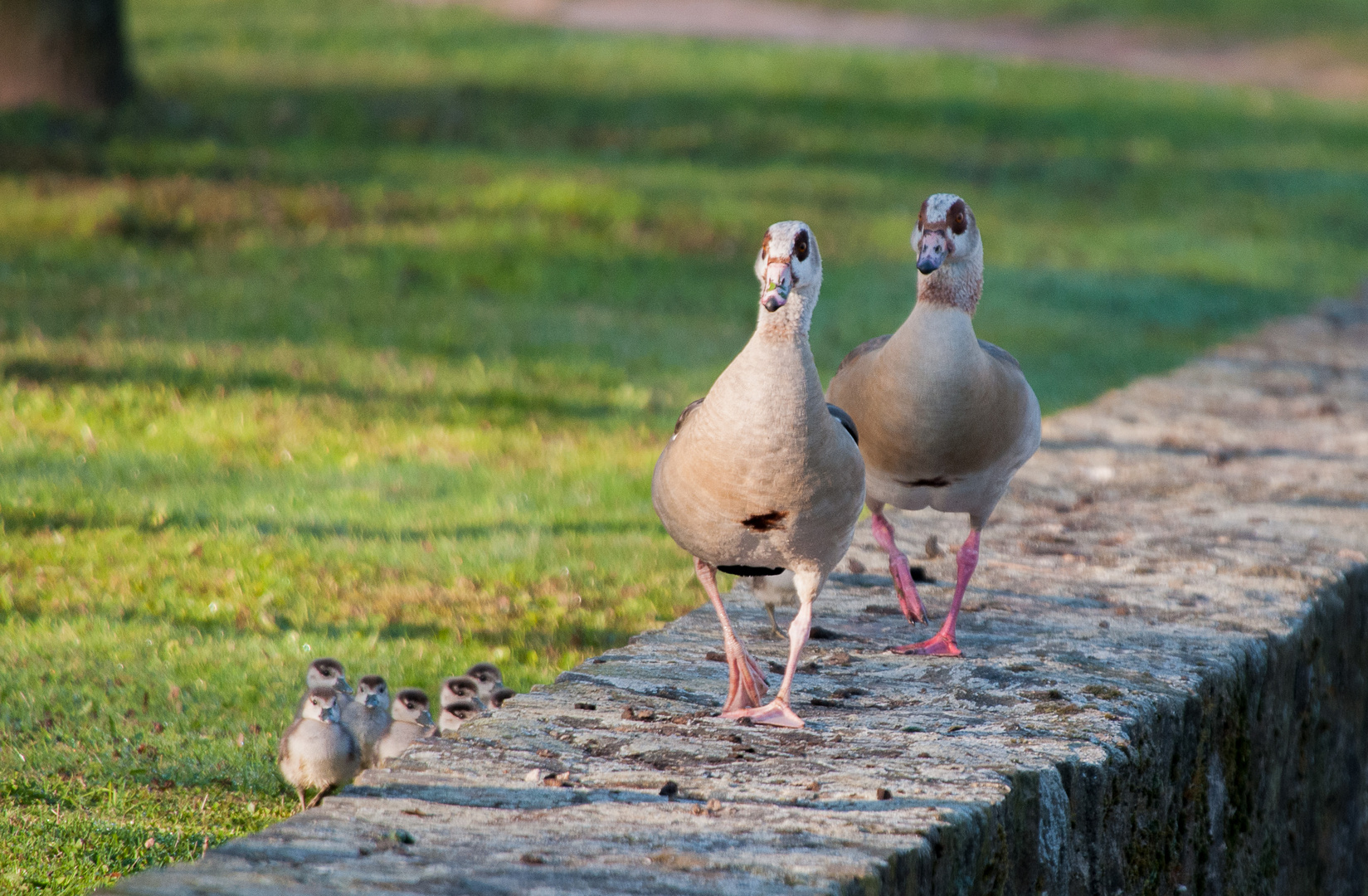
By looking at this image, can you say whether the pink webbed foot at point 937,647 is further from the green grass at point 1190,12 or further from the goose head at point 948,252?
the green grass at point 1190,12

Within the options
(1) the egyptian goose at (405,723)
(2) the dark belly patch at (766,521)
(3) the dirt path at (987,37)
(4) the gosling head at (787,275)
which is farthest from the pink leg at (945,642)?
(3) the dirt path at (987,37)

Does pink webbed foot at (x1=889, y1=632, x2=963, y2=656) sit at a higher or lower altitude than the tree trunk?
lower

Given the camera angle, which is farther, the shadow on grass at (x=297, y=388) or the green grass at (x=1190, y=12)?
the green grass at (x=1190, y=12)

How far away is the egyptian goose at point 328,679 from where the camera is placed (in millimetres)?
5160

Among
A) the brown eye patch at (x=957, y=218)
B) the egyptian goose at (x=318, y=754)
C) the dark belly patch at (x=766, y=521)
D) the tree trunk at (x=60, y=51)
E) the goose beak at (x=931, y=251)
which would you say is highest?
the tree trunk at (x=60, y=51)

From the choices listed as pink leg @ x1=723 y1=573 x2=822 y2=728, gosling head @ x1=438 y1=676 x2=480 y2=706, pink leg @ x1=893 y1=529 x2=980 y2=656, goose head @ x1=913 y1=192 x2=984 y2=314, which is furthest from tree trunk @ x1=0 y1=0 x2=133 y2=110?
pink leg @ x1=723 y1=573 x2=822 y2=728

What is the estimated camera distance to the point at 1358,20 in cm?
3497

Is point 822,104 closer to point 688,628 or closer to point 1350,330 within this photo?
point 1350,330

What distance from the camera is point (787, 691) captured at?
4242 millimetres

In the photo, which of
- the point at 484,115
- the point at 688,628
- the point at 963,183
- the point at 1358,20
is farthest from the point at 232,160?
the point at 1358,20

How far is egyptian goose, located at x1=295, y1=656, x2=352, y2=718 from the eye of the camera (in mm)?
5160

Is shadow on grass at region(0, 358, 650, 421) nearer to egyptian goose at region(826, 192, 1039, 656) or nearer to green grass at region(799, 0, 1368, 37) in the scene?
egyptian goose at region(826, 192, 1039, 656)

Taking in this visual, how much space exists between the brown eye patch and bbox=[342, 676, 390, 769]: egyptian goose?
2.41 m

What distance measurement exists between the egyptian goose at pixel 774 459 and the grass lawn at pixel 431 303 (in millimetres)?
1727
